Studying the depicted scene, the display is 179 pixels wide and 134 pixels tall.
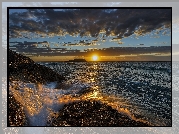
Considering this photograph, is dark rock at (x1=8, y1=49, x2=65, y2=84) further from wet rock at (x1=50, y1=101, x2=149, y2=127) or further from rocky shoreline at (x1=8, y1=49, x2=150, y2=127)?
wet rock at (x1=50, y1=101, x2=149, y2=127)

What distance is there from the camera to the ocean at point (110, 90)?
2.97m

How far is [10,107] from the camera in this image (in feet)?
9.67

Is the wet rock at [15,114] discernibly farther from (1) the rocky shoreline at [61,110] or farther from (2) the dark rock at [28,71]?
(2) the dark rock at [28,71]

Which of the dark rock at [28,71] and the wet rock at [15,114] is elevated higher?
the dark rock at [28,71]

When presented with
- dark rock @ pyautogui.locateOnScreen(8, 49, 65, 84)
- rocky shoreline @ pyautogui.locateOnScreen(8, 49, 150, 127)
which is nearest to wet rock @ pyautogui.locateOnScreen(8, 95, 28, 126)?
rocky shoreline @ pyautogui.locateOnScreen(8, 49, 150, 127)

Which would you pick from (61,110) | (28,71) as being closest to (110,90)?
(61,110)

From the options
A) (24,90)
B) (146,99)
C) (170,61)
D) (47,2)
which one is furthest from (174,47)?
(24,90)

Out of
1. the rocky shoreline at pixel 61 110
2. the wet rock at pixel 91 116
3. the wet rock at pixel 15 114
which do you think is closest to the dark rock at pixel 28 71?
the rocky shoreline at pixel 61 110

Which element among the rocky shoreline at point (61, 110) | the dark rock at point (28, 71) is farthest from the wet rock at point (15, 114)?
the dark rock at point (28, 71)

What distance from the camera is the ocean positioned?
2.97 metres

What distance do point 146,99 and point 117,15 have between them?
99 centimetres

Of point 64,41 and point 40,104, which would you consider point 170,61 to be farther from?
point 40,104

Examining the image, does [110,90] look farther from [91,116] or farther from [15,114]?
[15,114]

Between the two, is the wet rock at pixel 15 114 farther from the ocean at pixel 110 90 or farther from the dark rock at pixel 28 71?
the dark rock at pixel 28 71
